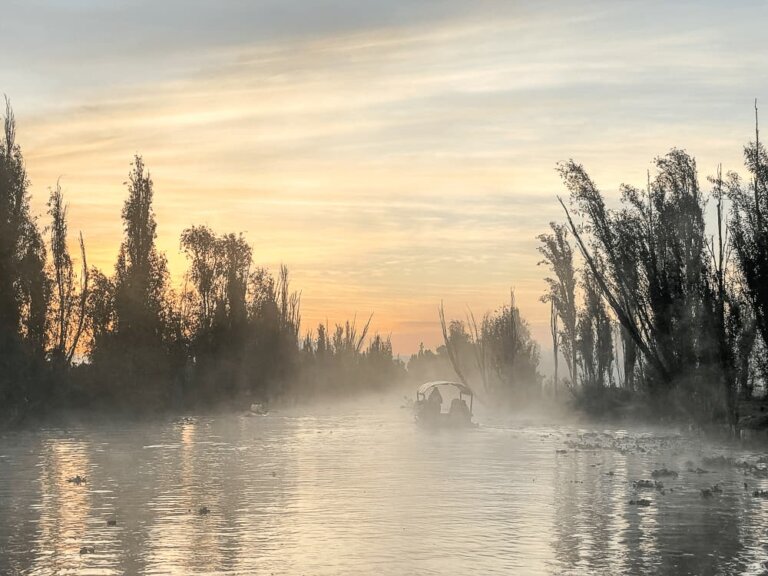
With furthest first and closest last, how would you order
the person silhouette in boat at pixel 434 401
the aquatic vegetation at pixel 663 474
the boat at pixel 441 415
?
the person silhouette in boat at pixel 434 401, the boat at pixel 441 415, the aquatic vegetation at pixel 663 474

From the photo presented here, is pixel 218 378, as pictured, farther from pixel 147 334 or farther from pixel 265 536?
pixel 265 536

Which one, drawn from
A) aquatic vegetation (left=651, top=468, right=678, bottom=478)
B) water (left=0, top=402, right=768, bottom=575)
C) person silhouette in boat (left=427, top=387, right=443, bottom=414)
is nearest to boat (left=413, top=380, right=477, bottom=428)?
person silhouette in boat (left=427, top=387, right=443, bottom=414)

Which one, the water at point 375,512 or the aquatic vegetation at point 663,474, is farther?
the aquatic vegetation at point 663,474

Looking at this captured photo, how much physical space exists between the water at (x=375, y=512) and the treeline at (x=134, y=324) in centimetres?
2087

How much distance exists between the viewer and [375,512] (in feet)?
59.7

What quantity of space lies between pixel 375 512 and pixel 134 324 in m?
50.1

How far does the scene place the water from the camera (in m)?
13.3

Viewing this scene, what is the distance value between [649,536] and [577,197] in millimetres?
28583

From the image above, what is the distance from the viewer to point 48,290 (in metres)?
60.0

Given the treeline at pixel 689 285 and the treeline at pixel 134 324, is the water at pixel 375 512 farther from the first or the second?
the treeline at pixel 134 324

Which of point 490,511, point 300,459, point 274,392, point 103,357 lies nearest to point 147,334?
Result: point 103,357

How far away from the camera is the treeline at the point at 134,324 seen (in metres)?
54.5

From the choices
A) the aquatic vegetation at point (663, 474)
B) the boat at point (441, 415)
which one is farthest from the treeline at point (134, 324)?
the aquatic vegetation at point (663, 474)

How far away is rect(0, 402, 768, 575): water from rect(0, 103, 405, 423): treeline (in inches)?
822
